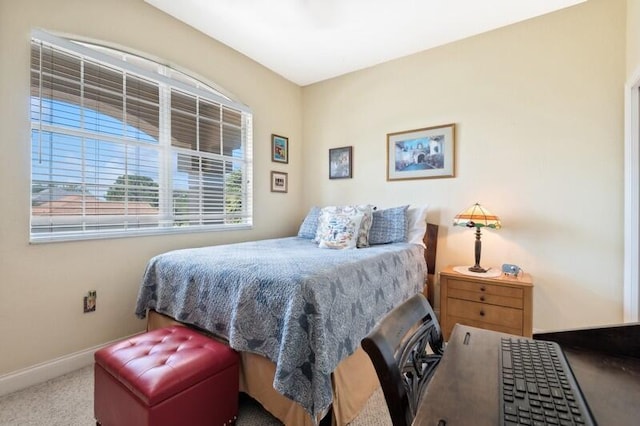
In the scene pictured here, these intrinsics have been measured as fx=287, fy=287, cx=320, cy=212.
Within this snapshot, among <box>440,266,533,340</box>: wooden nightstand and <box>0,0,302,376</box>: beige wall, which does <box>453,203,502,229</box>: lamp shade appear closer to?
<box>440,266,533,340</box>: wooden nightstand

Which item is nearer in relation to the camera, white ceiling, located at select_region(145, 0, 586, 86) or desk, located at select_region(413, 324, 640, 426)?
desk, located at select_region(413, 324, 640, 426)

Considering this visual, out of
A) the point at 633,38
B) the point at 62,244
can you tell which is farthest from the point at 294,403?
the point at 633,38

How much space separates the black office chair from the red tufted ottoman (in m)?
0.95

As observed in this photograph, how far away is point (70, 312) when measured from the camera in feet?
6.48

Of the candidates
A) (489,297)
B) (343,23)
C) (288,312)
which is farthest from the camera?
(343,23)

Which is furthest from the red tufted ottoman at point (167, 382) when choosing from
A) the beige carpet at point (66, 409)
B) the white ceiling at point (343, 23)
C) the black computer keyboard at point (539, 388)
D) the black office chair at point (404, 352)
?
the white ceiling at point (343, 23)

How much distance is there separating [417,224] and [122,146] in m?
2.59

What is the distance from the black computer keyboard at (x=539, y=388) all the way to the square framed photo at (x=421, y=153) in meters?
2.27

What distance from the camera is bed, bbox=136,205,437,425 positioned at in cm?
126

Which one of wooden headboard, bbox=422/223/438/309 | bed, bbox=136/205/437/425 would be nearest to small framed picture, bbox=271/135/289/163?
bed, bbox=136/205/437/425

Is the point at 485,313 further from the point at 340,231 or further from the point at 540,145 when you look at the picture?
the point at 540,145

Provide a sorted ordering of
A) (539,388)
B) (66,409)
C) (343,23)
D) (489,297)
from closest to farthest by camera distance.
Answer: (539,388), (66,409), (489,297), (343,23)

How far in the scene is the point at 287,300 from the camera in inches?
52.3

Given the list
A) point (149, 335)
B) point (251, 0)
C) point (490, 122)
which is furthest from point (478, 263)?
point (251, 0)
